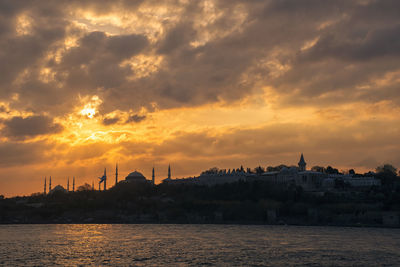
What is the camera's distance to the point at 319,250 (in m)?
A: 76.6

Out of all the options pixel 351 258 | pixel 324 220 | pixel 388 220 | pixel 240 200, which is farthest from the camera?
pixel 240 200

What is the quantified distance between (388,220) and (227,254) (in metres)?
94.9

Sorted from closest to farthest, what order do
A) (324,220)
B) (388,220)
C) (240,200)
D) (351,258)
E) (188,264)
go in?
(188,264) → (351,258) → (388,220) → (324,220) → (240,200)

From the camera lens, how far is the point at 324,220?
538ft

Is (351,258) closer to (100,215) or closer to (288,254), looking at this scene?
(288,254)

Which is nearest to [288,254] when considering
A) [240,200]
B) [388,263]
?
[388,263]

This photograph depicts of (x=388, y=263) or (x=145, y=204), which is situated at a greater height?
(x=145, y=204)

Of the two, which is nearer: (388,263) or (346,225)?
(388,263)

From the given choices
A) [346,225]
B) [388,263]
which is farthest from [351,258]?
[346,225]

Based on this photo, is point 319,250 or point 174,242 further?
point 174,242

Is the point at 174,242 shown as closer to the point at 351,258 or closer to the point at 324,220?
the point at 351,258

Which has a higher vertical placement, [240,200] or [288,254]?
[240,200]

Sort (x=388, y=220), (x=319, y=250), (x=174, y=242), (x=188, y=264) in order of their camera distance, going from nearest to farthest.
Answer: (x=188, y=264) → (x=319, y=250) → (x=174, y=242) → (x=388, y=220)

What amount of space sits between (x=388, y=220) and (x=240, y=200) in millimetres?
57458
